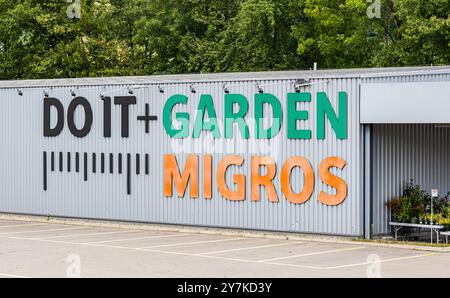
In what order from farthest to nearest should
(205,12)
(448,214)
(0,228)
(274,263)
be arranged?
(205,12) → (0,228) → (448,214) → (274,263)

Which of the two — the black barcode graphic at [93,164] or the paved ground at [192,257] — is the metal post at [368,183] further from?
the black barcode graphic at [93,164]

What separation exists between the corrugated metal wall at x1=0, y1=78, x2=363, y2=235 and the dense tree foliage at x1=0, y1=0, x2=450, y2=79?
853 inches

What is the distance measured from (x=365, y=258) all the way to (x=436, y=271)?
2.61 meters

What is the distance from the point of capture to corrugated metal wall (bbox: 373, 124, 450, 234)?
2820 cm

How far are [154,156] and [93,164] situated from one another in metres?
2.46

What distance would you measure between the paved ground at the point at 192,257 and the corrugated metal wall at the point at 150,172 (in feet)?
2.75

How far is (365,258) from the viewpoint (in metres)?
24.3

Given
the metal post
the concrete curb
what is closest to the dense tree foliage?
the concrete curb

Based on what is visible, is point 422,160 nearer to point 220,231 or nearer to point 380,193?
point 380,193

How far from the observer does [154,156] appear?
32344 millimetres

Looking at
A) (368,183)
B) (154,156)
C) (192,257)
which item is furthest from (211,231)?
(192,257)

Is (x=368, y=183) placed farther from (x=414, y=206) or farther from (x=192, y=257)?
(x=192, y=257)
